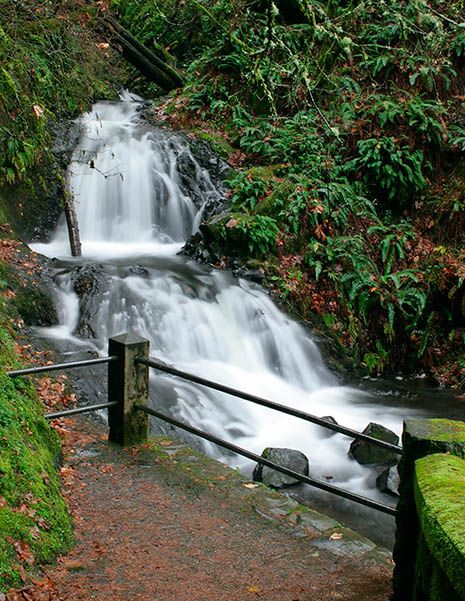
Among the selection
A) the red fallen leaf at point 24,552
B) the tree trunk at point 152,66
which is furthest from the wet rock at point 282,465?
the tree trunk at point 152,66

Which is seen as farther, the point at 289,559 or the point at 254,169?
the point at 254,169

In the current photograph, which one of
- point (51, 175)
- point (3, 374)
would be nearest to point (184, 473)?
point (3, 374)

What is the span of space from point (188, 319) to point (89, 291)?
173 centimetres

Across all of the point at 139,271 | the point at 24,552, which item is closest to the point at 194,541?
the point at 24,552

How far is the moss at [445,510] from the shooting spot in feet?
6.34

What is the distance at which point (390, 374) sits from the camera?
1243cm

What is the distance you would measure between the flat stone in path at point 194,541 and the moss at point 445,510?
5.69 feet

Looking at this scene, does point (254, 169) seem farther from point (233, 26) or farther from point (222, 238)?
point (233, 26)

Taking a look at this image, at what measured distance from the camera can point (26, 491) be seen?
13.8 feet

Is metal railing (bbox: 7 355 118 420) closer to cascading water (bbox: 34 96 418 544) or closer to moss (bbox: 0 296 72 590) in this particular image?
moss (bbox: 0 296 72 590)

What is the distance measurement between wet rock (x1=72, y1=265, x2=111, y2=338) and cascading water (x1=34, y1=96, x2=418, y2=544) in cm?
4

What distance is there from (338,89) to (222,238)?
6.10 m

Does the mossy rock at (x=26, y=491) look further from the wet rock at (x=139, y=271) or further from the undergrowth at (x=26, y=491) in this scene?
the wet rock at (x=139, y=271)

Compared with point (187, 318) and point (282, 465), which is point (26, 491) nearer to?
point (282, 465)
